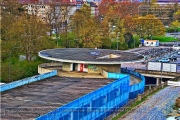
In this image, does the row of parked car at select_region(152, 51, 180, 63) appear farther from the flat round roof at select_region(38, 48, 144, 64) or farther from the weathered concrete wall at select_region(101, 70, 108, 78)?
the weathered concrete wall at select_region(101, 70, 108, 78)

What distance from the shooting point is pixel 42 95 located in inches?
845

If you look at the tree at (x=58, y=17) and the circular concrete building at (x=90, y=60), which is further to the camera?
the tree at (x=58, y=17)

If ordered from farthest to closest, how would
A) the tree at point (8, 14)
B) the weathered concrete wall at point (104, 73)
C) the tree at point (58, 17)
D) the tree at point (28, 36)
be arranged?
the tree at point (58, 17), the tree at point (8, 14), the tree at point (28, 36), the weathered concrete wall at point (104, 73)

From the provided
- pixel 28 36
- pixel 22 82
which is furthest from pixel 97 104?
pixel 28 36

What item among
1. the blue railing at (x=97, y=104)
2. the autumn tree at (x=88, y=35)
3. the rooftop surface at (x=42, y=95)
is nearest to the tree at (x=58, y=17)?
the autumn tree at (x=88, y=35)

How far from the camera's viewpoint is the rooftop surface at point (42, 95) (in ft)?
60.0

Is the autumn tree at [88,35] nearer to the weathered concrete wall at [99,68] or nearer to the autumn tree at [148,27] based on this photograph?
the autumn tree at [148,27]

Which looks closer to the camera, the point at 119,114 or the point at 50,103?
the point at 50,103

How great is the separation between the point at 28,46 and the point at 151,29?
3046 centimetres

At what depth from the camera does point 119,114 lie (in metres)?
23.7

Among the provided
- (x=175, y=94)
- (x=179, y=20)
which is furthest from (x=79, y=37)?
(x=179, y=20)

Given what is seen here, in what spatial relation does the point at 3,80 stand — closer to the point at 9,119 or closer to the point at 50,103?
the point at 50,103

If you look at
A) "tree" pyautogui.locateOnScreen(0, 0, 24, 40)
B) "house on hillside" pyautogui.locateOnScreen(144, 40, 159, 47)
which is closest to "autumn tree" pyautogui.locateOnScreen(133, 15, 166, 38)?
"house on hillside" pyautogui.locateOnScreen(144, 40, 159, 47)

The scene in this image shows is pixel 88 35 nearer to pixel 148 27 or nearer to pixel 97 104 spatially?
pixel 148 27
